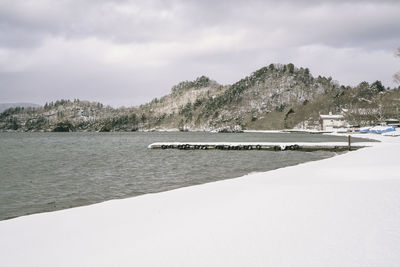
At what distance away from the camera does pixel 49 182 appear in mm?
23438

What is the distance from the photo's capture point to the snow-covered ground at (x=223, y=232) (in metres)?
5.69

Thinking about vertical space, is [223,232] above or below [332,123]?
below

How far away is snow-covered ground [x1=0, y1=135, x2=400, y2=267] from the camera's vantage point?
18.7ft

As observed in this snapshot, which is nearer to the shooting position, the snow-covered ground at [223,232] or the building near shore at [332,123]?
the snow-covered ground at [223,232]

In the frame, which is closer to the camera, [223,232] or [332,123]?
[223,232]

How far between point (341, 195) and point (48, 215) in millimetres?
9866

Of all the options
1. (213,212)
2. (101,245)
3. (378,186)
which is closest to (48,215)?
(101,245)

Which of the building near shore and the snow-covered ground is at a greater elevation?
the building near shore

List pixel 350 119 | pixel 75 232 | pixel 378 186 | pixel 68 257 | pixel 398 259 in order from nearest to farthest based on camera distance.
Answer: pixel 398 259, pixel 68 257, pixel 75 232, pixel 378 186, pixel 350 119

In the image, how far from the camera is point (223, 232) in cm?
709

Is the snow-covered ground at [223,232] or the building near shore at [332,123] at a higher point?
the building near shore at [332,123]

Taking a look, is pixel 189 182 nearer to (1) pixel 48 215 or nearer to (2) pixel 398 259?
(1) pixel 48 215

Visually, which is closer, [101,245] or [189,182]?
[101,245]

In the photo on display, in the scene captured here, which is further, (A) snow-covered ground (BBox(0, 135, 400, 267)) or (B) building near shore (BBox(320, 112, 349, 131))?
(B) building near shore (BBox(320, 112, 349, 131))
